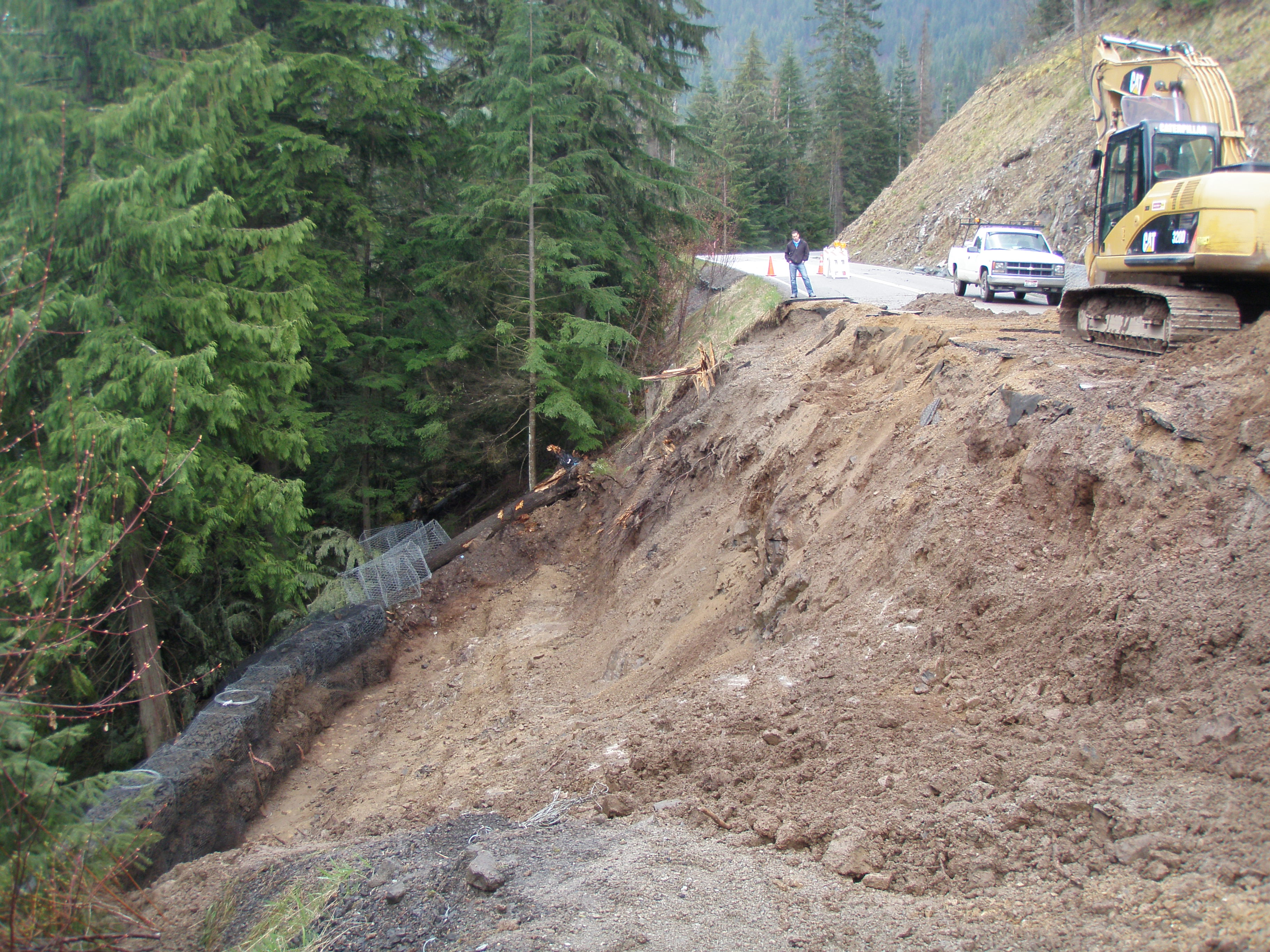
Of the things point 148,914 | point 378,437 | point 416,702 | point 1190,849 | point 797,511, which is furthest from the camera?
point 378,437

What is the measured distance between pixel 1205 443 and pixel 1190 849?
306 cm

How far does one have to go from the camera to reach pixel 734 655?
738cm

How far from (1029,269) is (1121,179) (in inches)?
307

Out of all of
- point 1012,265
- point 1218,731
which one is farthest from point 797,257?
point 1218,731

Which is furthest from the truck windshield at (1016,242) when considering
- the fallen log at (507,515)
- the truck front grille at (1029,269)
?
the fallen log at (507,515)

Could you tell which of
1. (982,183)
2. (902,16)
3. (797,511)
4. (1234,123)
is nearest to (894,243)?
(982,183)

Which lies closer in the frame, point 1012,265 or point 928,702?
point 928,702

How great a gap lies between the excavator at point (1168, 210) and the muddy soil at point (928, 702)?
2.44 ft

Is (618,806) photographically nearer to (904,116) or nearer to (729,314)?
(729,314)

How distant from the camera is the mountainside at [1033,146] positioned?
27.7 meters

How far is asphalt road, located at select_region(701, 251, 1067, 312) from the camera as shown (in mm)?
17641

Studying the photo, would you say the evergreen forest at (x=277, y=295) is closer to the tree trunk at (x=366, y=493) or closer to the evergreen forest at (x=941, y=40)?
the tree trunk at (x=366, y=493)

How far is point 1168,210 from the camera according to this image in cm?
824

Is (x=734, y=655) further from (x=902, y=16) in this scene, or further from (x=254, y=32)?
(x=902, y=16)
